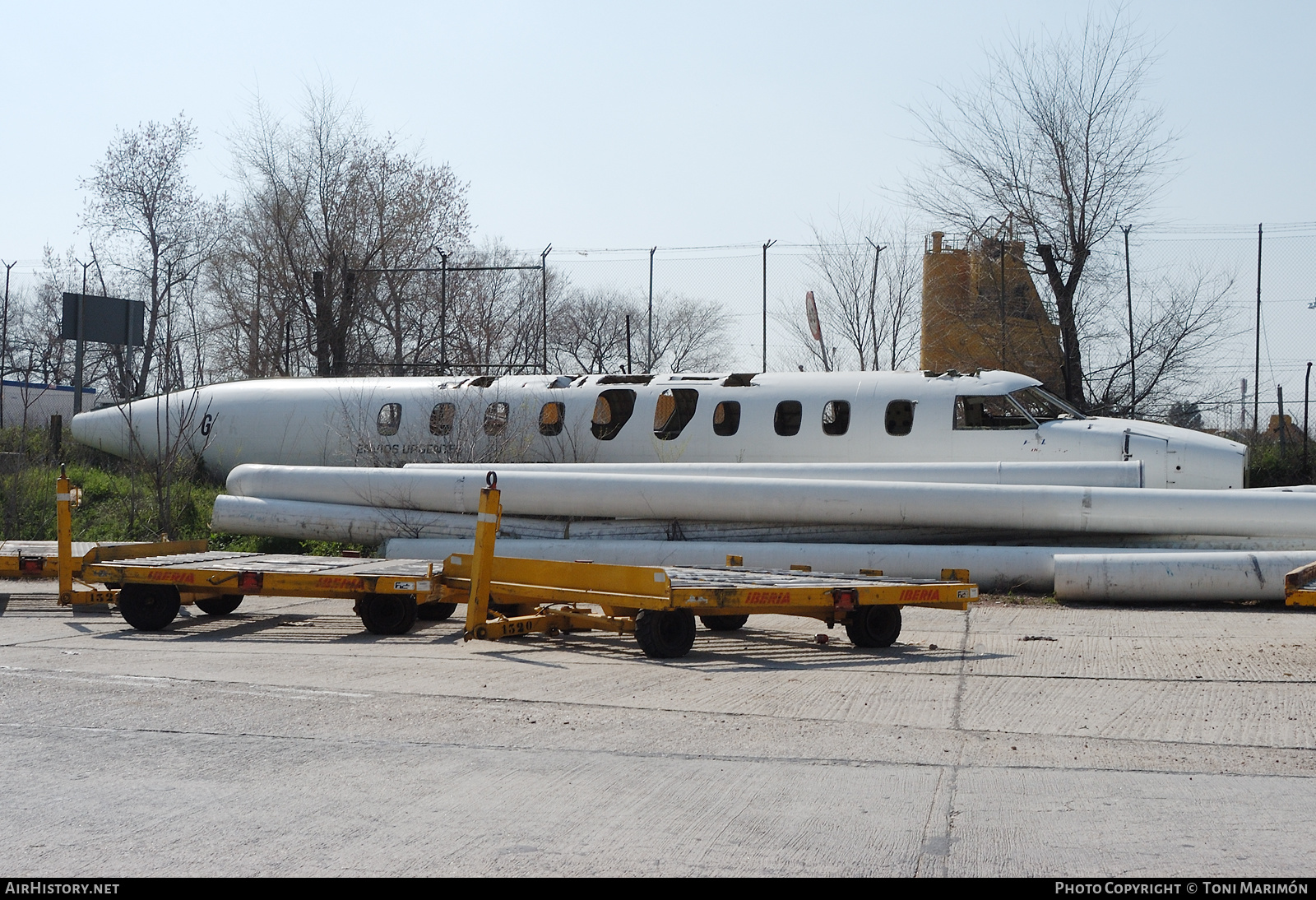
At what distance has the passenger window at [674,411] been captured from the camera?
712 inches

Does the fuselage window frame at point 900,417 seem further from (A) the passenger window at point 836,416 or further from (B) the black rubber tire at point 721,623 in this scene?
(B) the black rubber tire at point 721,623

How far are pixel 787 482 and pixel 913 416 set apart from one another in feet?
10.5

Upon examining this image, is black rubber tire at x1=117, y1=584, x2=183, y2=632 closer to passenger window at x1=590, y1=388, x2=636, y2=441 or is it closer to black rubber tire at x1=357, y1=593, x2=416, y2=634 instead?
black rubber tire at x1=357, y1=593, x2=416, y2=634

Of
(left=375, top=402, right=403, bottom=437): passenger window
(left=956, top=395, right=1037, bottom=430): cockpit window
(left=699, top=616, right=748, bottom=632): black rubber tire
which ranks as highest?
(left=956, top=395, right=1037, bottom=430): cockpit window

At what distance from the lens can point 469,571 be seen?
421 inches

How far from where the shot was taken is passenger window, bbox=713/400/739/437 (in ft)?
58.3

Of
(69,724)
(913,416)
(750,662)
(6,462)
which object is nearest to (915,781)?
(750,662)

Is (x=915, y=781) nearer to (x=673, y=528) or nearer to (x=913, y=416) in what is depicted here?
(x=673, y=528)

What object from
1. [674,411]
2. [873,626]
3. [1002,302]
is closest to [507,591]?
[873,626]

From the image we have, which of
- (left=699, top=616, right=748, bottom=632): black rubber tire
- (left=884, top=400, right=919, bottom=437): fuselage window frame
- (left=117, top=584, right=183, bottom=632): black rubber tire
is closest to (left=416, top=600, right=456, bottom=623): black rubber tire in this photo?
(left=117, top=584, right=183, bottom=632): black rubber tire

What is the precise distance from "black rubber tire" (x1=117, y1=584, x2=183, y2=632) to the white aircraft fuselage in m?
6.60

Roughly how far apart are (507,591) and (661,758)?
4.44 m

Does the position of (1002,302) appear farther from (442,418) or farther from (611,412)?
(442,418)

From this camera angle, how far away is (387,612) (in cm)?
1067
